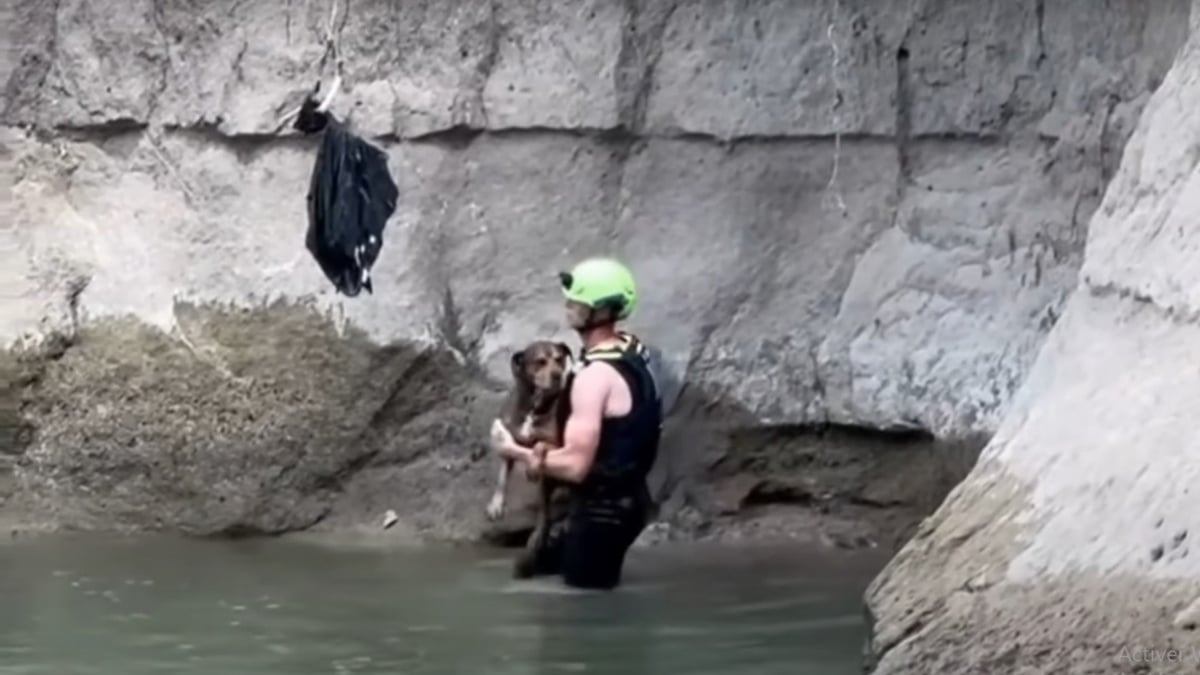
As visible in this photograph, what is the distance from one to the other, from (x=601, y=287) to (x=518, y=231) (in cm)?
148

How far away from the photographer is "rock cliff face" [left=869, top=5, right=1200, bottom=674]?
579 cm

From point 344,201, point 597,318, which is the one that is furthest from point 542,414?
point 344,201

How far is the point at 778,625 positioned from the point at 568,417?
1.08m

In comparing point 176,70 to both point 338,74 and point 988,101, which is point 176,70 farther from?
point 988,101

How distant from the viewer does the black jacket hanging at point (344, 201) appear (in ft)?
30.8

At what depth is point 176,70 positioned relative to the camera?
9.95 meters

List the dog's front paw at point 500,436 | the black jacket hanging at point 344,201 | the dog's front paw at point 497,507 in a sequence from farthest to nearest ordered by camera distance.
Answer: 1. the black jacket hanging at point 344,201
2. the dog's front paw at point 497,507
3. the dog's front paw at point 500,436

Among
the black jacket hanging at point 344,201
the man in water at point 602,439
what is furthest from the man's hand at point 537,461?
the black jacket hanging at point 344,201

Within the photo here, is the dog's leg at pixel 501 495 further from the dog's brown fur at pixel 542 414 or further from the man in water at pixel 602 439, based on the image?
the man in water at pixel 602 439

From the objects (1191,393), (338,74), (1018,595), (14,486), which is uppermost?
(338,74)

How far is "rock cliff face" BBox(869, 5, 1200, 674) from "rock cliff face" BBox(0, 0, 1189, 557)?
239 cm

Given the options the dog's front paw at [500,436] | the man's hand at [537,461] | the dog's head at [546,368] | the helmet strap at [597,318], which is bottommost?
the man's hand at [537,461]

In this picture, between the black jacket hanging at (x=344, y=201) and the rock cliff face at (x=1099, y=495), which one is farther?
the black jacket hanging at (x=344, y=201)

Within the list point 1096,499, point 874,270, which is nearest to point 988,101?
point 874,270
